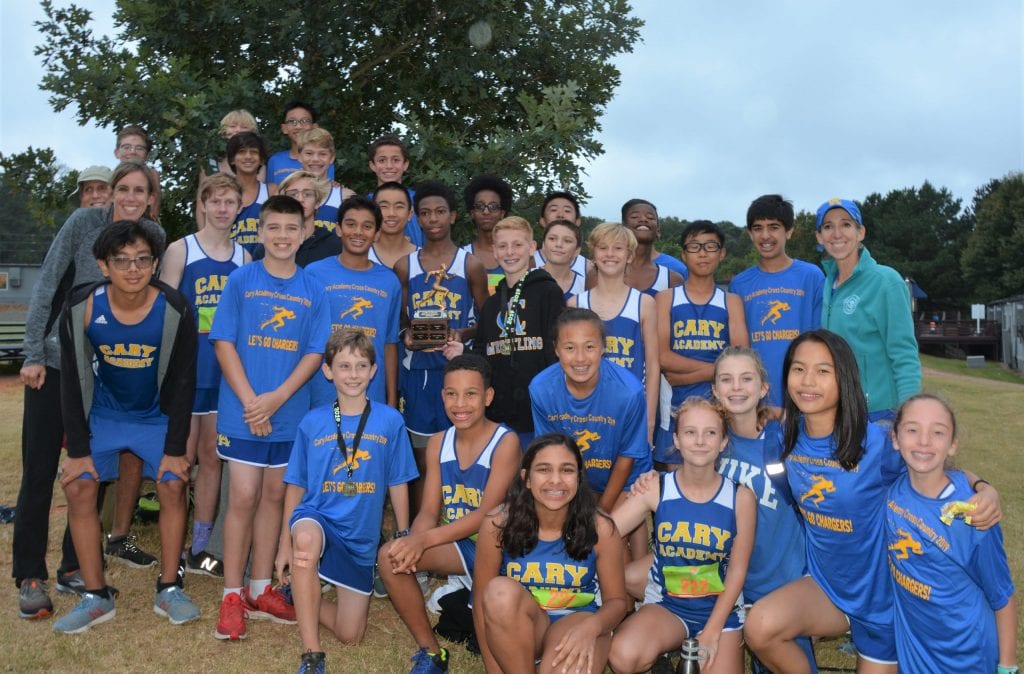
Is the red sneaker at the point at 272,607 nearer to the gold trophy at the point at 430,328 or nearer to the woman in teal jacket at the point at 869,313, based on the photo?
the gold trophy at the point at 430,328

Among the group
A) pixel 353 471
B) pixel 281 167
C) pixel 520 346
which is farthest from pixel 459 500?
pixel 281 167

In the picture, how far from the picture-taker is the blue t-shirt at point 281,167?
23.5 feet

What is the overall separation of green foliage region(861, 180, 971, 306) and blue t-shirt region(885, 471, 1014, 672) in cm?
6323

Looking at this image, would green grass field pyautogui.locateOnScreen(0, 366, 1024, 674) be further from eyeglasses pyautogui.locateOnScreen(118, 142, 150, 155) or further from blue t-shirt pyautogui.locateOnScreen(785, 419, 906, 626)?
eyeglasses pyautogui.locateOnScreen(118, 142, 150, 155)

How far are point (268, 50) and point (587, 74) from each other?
3444mm

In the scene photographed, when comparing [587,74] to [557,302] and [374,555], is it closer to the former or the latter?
[557,302]

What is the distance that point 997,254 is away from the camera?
56.4 m

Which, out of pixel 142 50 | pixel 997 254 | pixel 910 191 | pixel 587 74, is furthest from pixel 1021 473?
pixel 910 191

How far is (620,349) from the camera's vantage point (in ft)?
17.8

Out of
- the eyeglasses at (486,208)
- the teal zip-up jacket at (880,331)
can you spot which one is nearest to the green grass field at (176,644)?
the teal zip-up jacket at (880,331)

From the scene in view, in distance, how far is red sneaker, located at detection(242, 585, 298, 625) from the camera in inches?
198

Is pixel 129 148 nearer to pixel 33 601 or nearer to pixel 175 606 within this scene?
pixel 33 601

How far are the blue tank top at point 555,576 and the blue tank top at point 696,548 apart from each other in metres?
0.39

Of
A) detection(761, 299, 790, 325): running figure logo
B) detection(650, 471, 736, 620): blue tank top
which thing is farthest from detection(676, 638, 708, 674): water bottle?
detection(761, 299, 790, 325): running figure logo
